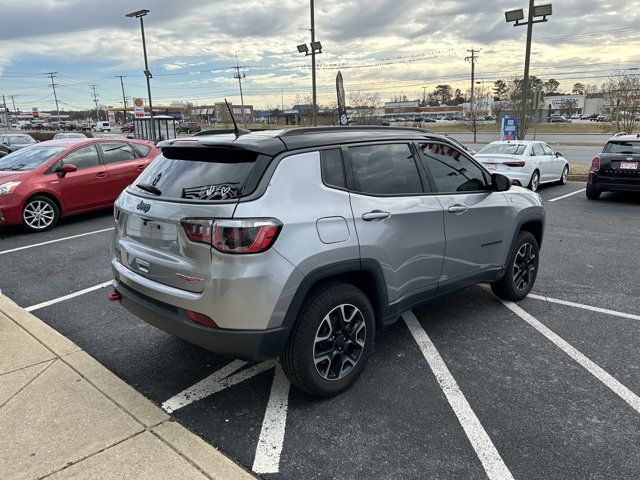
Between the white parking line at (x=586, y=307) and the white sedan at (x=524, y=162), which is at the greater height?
the white sedan at (x=524, y=162)

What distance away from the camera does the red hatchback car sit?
8125mm

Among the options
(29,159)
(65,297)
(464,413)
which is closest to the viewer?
(464,413)

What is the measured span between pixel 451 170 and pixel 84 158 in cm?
745

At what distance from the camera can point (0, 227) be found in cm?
865

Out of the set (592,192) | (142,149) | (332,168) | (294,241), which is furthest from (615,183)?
(294,241)

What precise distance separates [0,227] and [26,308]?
4697 millimetres

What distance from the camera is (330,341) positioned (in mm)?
3184

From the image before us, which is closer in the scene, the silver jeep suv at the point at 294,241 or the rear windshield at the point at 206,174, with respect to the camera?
the silver jeep suv at the point at 294,241

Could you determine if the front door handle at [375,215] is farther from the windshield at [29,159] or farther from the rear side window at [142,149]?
the rear side window at [142,149]

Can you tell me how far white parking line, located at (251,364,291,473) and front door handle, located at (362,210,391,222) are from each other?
1.30 meters

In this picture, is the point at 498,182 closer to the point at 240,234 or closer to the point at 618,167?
the point at 240,234

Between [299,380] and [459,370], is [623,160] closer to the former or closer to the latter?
[459,370]

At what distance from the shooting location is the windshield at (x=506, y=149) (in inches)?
500

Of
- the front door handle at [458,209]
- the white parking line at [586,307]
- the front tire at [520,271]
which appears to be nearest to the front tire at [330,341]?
the front door handle at [458,209]
